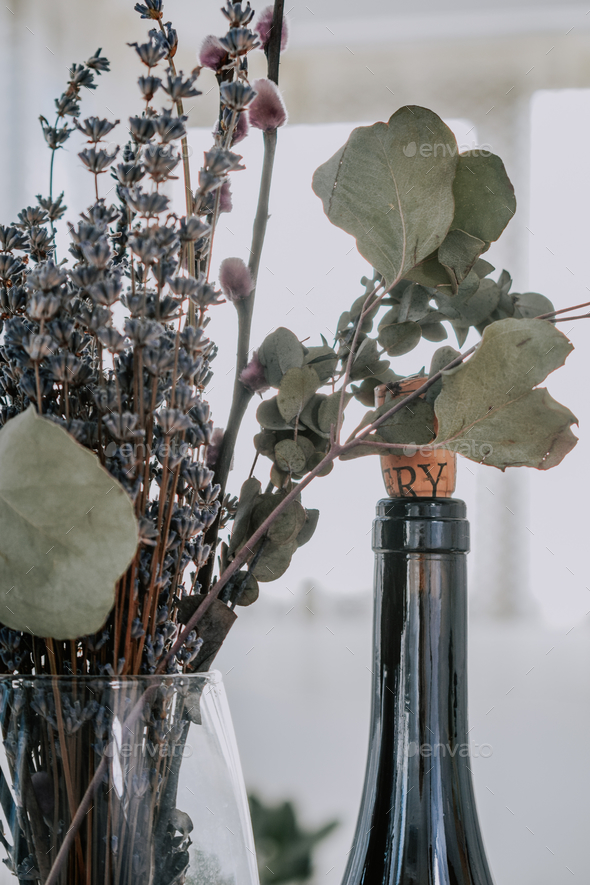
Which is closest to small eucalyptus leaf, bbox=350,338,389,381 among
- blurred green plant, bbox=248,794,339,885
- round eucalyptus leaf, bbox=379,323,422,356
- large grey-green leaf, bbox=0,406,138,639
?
round eucalyptus leaf, bbox=379,323,422,356

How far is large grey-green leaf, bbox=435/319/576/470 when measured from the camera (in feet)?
0.63

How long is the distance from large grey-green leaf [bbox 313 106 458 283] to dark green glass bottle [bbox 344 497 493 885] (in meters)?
0.10

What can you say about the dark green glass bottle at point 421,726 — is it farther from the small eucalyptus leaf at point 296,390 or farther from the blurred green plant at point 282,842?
the blurred green plant at point 282,842

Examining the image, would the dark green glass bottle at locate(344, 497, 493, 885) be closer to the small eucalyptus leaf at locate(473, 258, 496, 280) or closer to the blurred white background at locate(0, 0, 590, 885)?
the small eucalyptus leaf at locate(473, 258, 496, 280)

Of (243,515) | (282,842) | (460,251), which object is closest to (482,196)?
(460,251)

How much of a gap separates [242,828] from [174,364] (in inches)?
5.7

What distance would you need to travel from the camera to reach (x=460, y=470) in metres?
1.74

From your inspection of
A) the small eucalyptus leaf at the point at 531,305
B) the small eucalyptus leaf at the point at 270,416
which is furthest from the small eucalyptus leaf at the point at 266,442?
the small eucalyptus leaf at the point at 531,305

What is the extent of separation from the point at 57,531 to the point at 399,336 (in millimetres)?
139

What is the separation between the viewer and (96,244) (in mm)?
182

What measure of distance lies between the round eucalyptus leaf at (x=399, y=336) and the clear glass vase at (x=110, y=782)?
0.13 m

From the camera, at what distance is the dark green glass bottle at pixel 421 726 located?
26cm

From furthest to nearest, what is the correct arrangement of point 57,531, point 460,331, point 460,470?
point 460,470
point 460,331
point 57,531

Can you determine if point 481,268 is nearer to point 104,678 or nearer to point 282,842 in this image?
point 104,678
